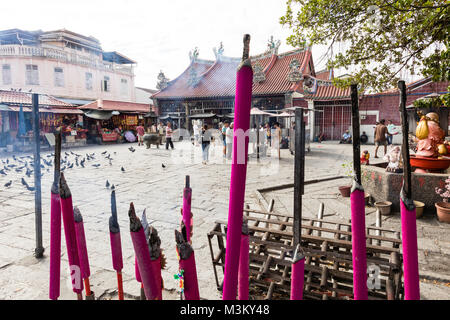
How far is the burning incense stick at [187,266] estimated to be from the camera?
554 millimetres

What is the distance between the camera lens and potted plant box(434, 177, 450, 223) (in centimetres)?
390

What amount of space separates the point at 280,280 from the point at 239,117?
158 centimetres

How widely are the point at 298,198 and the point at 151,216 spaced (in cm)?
402

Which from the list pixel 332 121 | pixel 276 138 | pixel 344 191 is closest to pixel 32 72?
pixel 344 191

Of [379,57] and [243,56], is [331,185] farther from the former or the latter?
[243,56]

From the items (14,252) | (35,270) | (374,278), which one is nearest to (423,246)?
(374,278)

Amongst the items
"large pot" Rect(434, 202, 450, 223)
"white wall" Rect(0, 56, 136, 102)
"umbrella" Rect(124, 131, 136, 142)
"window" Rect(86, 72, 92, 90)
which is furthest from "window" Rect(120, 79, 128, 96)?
"umbrella" Rect(124, 131, 136, 142)

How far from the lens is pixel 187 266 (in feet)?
1.84

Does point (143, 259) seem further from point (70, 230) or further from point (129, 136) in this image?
point (129, 136)

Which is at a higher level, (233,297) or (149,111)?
(149,111)

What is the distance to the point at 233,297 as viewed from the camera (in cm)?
53

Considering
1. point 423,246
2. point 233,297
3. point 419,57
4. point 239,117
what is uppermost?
point 419,57

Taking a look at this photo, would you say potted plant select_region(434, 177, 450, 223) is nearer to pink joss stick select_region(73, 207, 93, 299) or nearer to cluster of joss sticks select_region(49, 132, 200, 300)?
cluster of joss sticks select_region(49, 132, 200, 300)

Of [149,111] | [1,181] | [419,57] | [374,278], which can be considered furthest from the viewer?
[149,111]
